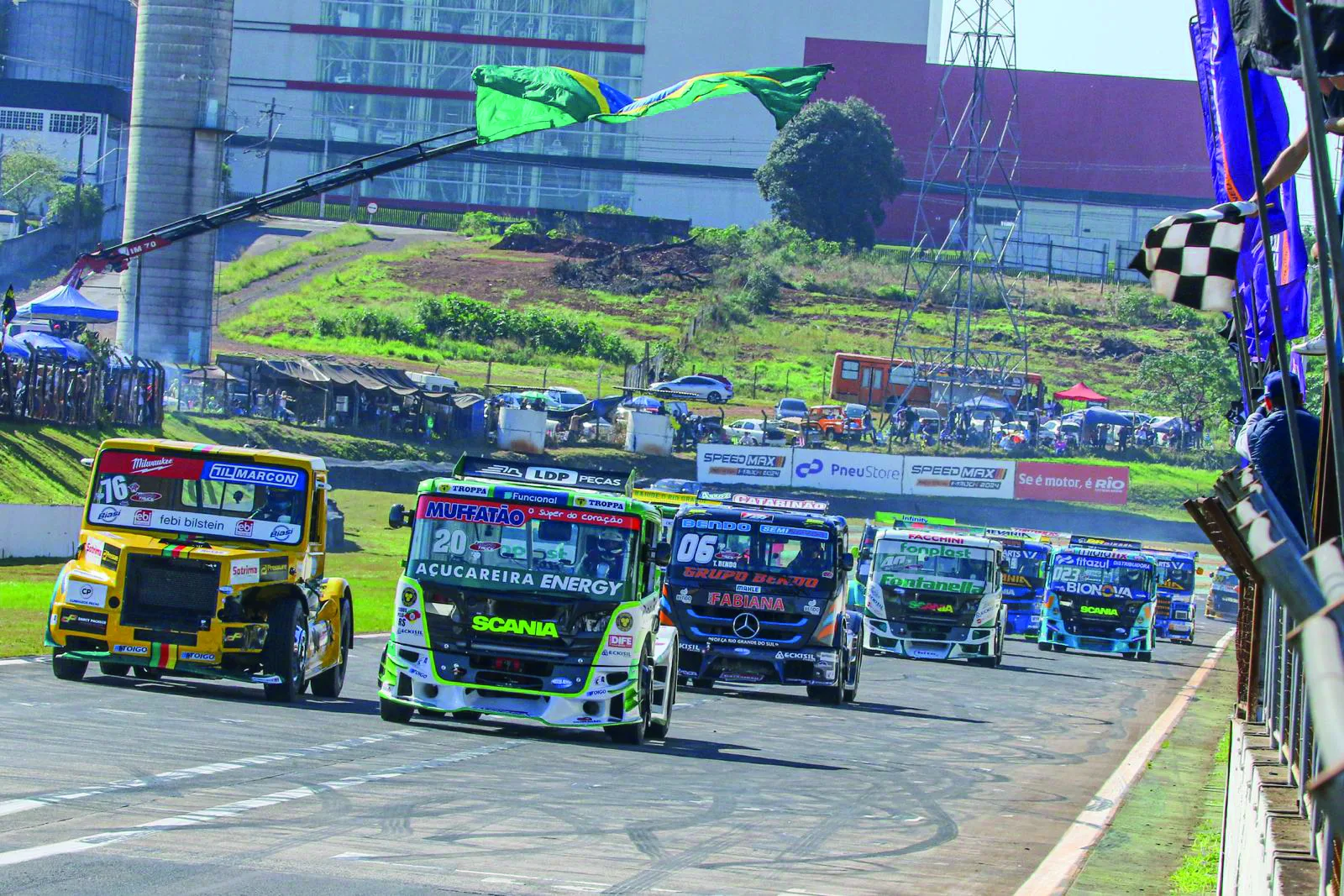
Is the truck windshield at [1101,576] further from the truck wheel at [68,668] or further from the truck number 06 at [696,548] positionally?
the truck wheel at [68,668]

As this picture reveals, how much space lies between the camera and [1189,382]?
8131cm

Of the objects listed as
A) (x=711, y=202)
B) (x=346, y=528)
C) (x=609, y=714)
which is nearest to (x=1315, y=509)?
(x=609, y=714)

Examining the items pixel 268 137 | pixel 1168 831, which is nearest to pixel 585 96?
pixel 1168 831

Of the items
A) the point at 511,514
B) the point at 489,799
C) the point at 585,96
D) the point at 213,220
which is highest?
the point at 585,96

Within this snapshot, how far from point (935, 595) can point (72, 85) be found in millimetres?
88002

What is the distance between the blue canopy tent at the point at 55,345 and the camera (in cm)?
4727

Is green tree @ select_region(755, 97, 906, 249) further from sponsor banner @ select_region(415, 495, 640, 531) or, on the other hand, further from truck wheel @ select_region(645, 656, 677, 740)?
sponsor banner @ select_region(415, 495, 640, 531)

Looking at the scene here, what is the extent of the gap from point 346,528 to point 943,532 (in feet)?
66.0

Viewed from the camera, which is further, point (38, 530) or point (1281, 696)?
point (38, 530)

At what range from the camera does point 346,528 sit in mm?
48812

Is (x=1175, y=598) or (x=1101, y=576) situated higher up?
(x=1101, y=576)

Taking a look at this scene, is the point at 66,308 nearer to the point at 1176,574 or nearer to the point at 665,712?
the point at 1176,574

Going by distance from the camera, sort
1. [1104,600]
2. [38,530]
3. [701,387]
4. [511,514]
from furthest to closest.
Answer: [701,387]
[1104,600]
[38,530]
[511,514]

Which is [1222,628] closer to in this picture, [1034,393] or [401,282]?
[1034,393]
